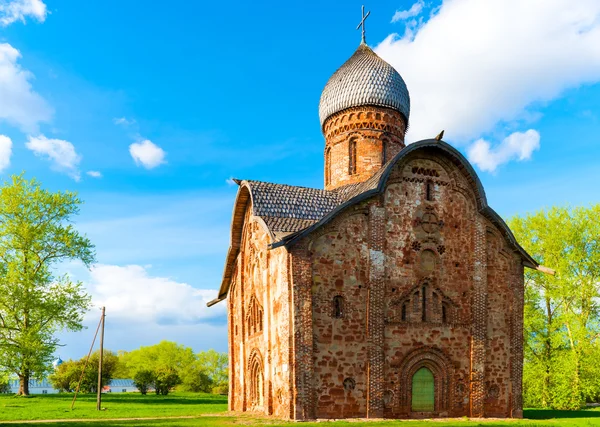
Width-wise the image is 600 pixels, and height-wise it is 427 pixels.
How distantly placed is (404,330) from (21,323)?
18068 mm

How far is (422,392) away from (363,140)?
9610 mm

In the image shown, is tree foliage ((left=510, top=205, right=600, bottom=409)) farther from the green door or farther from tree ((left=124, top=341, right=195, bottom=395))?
tree ((left=124, top=341, right=195, bottom=395))

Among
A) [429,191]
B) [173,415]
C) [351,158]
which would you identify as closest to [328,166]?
[351,158]

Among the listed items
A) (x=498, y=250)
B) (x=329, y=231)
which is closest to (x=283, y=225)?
(x=329, y=231)

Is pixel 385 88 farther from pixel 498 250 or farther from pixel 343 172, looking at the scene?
pixel 498 250

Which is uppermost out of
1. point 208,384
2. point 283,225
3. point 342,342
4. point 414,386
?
point 283,225

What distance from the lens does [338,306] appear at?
16.0 m

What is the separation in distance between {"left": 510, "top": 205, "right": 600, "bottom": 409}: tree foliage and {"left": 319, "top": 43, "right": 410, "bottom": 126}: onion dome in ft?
30.6

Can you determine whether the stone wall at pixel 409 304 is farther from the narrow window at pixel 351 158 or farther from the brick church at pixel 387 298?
the narrow window at pixel 351 158

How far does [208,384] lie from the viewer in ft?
150

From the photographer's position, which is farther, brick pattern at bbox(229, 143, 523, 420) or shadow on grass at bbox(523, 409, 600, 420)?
shadow on grass at bbox(523, 409, 600, 420)

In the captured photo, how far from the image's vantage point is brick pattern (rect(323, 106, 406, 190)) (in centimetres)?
2155

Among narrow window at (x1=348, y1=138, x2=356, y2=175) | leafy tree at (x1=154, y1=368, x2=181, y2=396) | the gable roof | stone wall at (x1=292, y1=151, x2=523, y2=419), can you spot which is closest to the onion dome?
→ narrow window at (x1=348, y1=138, x2=356, y2=175)

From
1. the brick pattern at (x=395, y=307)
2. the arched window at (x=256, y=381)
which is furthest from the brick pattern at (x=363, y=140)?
the arched window at (x=256, y=381)
